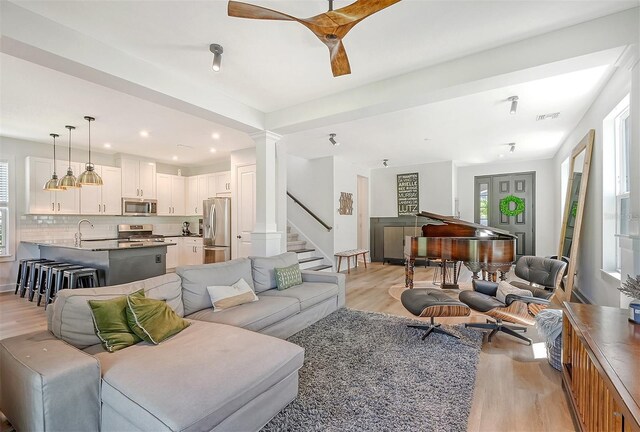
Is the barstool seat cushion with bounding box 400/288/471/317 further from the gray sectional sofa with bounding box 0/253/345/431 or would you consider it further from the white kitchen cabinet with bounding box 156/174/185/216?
the white kitchen cabinet with bounding box 156/174/185/216

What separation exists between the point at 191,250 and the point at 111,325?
18.3 ft

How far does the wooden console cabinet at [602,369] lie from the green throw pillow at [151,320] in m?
2.27

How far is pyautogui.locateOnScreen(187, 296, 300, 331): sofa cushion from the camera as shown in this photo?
98.9 inches

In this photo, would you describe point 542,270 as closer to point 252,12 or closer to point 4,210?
point 252,12

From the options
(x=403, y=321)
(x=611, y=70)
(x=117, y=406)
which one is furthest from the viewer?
(x=403, y=321)

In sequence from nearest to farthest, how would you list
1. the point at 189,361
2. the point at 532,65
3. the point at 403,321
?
1. the point at 189,361
2. the point at 532,65
3. the point at 403,321

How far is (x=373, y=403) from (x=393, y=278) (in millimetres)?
4271

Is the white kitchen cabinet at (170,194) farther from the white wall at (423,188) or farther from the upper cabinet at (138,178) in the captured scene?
the white wall at (423,188)

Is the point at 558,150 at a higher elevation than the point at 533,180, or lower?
higher

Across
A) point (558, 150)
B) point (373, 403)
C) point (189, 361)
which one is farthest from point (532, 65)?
point (558, 150)

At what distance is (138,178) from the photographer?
268 inches

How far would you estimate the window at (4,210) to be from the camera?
5227 mm

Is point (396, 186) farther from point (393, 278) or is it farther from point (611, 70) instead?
point (611, 70)

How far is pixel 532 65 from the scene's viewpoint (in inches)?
99.1
